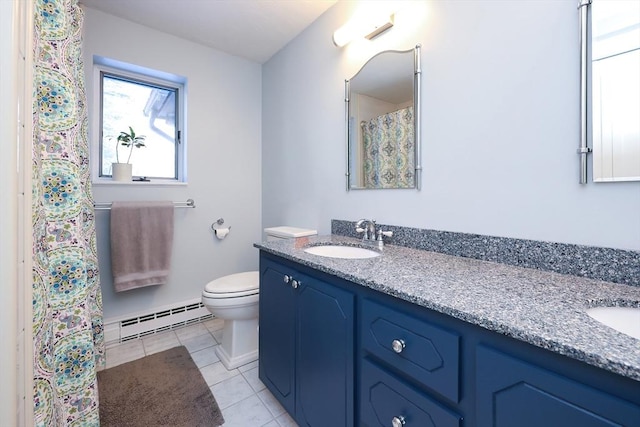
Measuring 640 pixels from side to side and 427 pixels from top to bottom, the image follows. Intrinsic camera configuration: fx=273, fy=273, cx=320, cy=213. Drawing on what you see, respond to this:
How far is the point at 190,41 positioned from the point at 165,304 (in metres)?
2.15

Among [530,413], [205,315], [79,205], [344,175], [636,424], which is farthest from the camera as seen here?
[205,315]

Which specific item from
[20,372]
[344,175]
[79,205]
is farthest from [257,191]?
[20,372]

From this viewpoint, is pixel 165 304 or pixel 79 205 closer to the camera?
pixel 79 205

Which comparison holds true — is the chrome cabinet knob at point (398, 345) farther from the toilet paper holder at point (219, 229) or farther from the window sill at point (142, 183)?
the window sill at point (142, 183)

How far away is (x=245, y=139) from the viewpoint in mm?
2531

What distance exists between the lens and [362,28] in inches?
60.9

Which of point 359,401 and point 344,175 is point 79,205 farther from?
point 344,175

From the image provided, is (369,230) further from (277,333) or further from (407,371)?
(407,371)

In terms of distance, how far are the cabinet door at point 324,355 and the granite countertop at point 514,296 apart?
12cm

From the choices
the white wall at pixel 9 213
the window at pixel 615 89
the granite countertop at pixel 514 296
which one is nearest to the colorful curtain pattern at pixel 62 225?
the white wall at pixel 9 213

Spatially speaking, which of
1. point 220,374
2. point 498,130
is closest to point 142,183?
point 220,374

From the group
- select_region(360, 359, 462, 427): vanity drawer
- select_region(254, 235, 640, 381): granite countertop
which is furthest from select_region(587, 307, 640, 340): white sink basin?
select_region(360, 359, 462, 427): vanity drawer

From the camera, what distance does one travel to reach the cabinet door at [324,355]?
93cm

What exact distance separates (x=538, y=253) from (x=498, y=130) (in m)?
0.48
